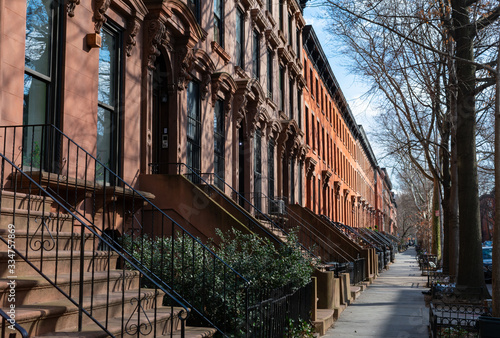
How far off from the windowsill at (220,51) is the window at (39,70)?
6.83m

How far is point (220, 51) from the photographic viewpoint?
616 inches

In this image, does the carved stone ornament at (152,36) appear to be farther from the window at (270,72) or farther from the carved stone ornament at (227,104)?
the window at (270,72)

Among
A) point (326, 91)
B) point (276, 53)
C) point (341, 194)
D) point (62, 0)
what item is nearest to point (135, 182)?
point (62, 0)

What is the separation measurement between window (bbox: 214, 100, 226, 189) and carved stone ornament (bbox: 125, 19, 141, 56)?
5287mm

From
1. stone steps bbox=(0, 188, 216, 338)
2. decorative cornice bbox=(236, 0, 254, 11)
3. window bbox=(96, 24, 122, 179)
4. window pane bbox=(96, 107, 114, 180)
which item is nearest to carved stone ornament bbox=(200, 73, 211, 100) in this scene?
window bbox=(96, 24, 122, 179)

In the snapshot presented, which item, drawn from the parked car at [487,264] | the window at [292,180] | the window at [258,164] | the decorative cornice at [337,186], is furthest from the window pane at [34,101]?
the decorative cornice at [337,186]

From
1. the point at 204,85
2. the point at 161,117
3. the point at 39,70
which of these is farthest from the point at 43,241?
the point at 204,85

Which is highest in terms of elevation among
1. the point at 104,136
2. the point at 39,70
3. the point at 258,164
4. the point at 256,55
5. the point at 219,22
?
the point at 256,55

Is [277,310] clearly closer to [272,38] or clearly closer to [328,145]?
[272,38]

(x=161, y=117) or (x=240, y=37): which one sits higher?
(x=240, y=37)

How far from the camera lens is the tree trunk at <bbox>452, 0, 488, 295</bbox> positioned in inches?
535

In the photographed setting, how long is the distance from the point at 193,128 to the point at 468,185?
7.07 m

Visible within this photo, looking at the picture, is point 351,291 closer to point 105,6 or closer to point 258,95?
point 258,95

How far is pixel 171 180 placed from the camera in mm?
11031
